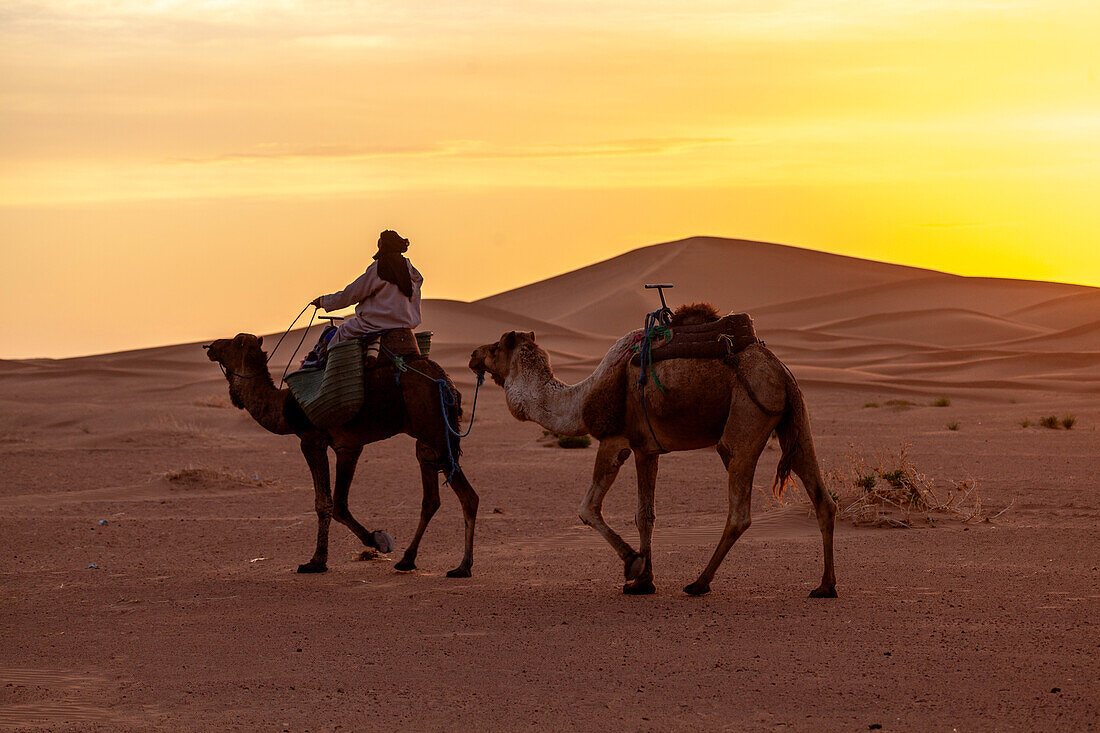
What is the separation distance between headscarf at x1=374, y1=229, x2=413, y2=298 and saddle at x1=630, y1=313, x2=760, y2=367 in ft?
8.06

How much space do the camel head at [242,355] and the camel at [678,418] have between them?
100 inches

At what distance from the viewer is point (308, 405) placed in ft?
37.6

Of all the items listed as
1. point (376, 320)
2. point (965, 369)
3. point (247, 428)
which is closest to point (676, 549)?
point (376, 320)

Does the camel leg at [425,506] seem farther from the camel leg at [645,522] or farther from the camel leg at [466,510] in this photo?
the camel leg at [645,522]

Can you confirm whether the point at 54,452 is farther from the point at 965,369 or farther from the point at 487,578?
the point at 965,369

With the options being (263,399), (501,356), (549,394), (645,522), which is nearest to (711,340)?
(549,394)

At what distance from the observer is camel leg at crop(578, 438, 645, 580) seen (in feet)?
33.7

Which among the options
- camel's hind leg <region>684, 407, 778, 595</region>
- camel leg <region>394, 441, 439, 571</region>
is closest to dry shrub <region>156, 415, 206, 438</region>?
camel leg <region>394, 441, 439, 571</region>

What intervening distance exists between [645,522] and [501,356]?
72.4 inches

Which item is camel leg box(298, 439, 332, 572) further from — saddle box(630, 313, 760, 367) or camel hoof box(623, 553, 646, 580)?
saddle box(630, 313, 760, 367)

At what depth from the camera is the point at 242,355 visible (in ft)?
40.3

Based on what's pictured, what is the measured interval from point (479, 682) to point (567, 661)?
0.69m

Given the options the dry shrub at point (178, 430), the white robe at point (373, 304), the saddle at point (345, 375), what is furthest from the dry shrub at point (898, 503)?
the dry shrub at point (178, 430)

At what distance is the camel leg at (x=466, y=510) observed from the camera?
37.1 feet
